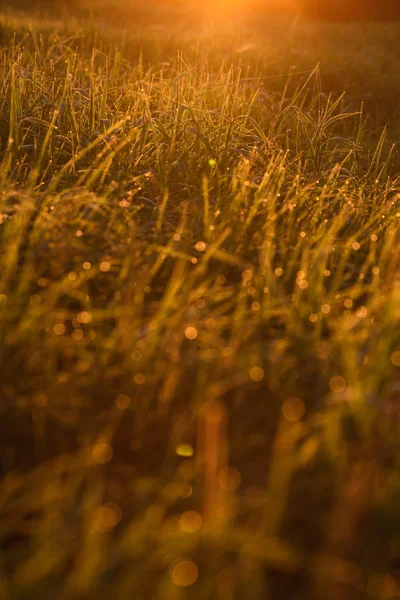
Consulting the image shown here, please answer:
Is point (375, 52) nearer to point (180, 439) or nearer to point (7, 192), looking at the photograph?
point (7, 192)

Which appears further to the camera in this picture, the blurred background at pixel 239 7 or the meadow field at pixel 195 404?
the blurred background at pixel 239 7

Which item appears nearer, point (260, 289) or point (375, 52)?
point (260, 289)

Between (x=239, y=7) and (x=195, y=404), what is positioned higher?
(x=195, y=404)

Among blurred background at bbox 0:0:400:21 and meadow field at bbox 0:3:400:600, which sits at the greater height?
meadow field at bbox 0:3:400:600

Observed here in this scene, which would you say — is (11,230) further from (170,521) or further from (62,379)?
(170,521)

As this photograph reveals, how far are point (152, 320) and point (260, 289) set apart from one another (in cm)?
33

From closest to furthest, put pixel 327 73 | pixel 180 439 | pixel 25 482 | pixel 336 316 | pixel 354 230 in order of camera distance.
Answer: pixel 25 482 → pixel 180 439 → pixel 336 316 → pixel 354 230 → pixel 327 73

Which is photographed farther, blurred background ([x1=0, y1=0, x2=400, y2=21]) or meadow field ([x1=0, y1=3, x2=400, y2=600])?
blurred background ([x1=0, y1=0, x2=400, y2=21])

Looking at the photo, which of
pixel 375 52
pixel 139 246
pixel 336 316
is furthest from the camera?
pixel 375 52

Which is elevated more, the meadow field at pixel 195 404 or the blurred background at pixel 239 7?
the meadow field at pixel 195 404

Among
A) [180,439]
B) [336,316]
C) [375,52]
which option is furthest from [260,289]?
[375,52]

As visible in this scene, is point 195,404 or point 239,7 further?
point 239,7

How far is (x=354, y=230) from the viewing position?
7.39 ft

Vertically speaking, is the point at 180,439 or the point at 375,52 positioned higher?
the point at 180,439
